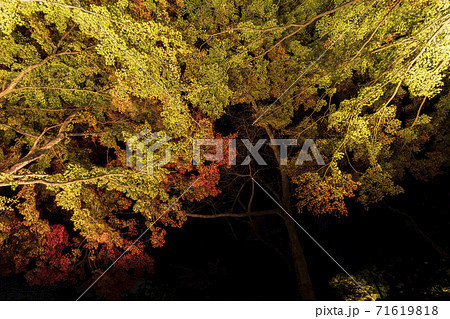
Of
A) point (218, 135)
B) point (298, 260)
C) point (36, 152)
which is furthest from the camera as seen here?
point (218, 135)

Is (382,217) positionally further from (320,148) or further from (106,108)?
(106,108)

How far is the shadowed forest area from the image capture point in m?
4.31

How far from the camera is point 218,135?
873 cm

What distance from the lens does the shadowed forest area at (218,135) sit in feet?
14.1

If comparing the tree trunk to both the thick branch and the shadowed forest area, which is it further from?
the thick branch

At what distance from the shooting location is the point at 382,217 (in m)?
9.32

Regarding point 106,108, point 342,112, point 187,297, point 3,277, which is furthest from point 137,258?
point 342,112

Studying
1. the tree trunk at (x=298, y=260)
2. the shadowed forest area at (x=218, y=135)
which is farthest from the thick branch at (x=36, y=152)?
the tree trunk at (x=298, y=260)

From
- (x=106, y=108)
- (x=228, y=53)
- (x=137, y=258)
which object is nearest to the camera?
(x=228, y=53)

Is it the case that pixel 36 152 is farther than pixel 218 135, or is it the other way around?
pixel 218 135

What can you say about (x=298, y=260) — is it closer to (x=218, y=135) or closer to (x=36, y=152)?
(x=218, y=135)

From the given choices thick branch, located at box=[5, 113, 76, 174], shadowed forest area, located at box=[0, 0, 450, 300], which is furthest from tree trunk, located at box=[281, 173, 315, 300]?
thick branch, located at box=[5, 113, 76, 174]

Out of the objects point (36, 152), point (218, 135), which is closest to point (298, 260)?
point (218, 135)

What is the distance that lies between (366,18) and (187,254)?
472 inches
